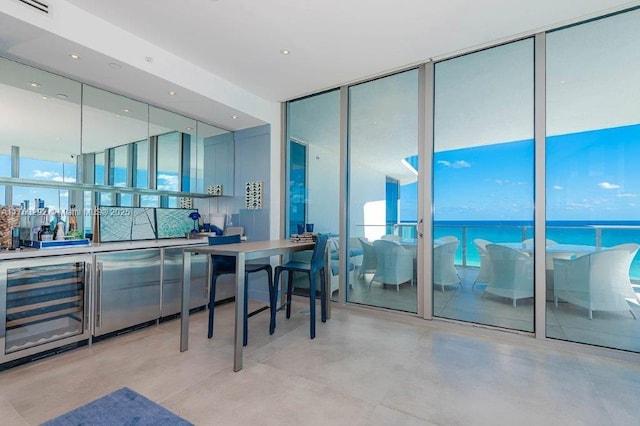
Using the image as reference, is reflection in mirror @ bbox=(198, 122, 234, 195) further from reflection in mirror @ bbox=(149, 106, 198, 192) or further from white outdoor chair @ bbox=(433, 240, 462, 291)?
white outdoor chair @ bbox=(433, 240, 462, 291)

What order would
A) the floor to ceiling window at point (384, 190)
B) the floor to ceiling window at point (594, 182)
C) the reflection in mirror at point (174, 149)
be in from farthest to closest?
the reflection in mirror at point (174, 149), the floor to ceiling window at point (384, 190), the floor to ceiling window at point (594, 182)

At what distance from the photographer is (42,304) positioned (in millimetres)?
2582

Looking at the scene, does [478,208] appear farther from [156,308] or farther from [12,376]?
[12,376]

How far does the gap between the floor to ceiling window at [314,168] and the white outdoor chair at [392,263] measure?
0.56 m

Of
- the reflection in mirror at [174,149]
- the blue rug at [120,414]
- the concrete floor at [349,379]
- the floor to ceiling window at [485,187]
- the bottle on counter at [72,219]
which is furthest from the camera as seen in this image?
the reflection in mirror at [174,149]

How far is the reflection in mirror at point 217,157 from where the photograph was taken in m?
4.32

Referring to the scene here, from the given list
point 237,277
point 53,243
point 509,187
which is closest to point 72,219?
point 53,243

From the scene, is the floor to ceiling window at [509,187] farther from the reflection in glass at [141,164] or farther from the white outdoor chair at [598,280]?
the reflection in glass at [141,164]

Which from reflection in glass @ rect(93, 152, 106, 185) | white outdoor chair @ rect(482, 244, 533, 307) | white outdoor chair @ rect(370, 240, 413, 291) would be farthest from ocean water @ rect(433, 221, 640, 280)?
reflection in glass @ rect(93, 152, 106, 185)

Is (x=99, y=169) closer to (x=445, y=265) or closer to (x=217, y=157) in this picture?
(x=217, y=157)

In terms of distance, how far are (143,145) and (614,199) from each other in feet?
15.3

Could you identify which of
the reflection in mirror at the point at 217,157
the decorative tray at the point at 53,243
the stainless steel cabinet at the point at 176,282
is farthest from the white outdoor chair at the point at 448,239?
the decorative tray at the point at 53,243

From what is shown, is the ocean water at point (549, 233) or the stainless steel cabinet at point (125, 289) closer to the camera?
the ocean water at point (549, 233)

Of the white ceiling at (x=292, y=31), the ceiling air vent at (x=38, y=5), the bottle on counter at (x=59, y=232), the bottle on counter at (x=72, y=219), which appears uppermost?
the white ceiling at (x=292, y=31)
